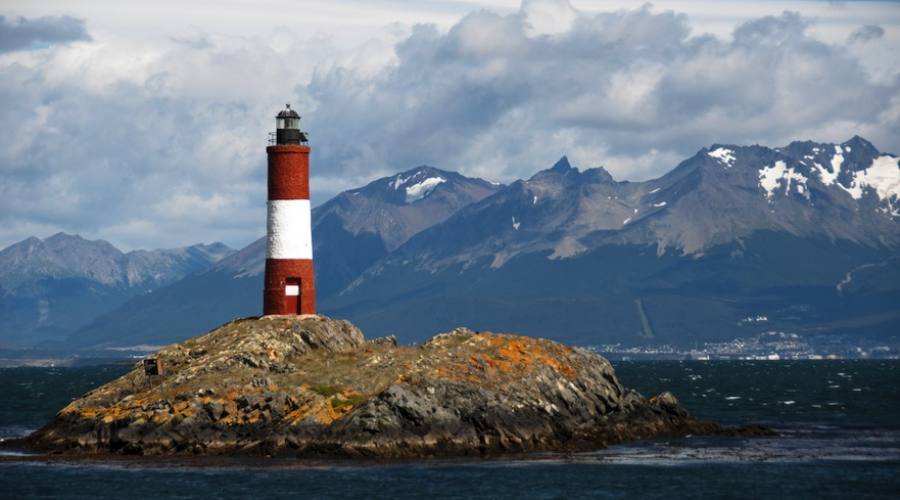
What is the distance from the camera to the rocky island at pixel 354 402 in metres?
78.8

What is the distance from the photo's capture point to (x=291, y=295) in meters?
94.3

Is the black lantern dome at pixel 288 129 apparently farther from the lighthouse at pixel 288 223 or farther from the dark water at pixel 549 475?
the dark water at pixel 549 475

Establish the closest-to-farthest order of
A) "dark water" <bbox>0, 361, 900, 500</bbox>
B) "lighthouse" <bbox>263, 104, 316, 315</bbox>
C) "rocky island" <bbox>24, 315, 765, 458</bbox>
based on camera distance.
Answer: "dark water" <bbox>0, 361, 900, 500</bbox>
"rocky island" <bbox>24, 315, 765, 458</bbox>
"lighthouse" <bbox>263, 104, 316, 315</bbox>

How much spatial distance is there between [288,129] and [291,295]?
10.6 metres

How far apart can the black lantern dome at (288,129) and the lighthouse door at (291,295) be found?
8879 mm

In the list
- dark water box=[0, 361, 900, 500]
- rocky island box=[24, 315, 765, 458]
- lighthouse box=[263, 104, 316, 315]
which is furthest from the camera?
lighthouse box=[263, 104, 316, 315]

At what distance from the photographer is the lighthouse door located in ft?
309

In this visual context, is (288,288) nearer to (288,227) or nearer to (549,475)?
(288,227)

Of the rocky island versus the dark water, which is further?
the rocky island

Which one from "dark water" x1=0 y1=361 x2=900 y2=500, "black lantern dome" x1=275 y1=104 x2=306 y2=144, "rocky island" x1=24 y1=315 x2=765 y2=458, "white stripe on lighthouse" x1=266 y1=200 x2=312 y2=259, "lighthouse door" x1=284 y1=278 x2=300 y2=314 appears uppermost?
"black lantern dome" x1=275 y1=104 x2=306 y2=144

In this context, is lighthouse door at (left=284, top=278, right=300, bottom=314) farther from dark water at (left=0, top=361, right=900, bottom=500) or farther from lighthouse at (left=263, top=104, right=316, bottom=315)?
dark water at (left=0, top=361, right=900, bottom=500)

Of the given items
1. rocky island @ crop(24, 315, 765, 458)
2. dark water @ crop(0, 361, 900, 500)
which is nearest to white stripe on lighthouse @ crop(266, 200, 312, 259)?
rocky island @ crop(24, 315, 765, 458)

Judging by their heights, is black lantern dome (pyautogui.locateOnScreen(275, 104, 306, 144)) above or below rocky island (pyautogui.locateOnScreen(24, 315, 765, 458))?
above

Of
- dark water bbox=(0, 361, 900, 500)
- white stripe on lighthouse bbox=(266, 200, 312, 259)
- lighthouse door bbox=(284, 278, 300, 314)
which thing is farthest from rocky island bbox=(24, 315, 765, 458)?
white stripe on lighthouse bbox=(266, 200, 312, 259)
